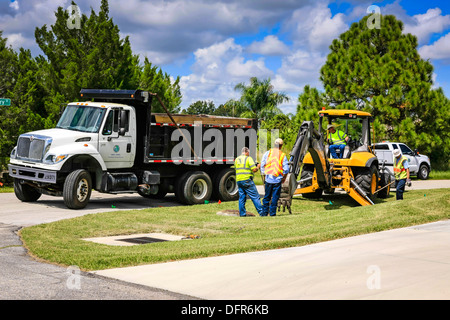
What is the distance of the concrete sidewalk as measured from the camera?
A: 6.75 metres

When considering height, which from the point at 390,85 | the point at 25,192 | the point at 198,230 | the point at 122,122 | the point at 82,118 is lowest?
the point at 198,230

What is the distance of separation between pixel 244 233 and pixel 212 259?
2929 millimetres

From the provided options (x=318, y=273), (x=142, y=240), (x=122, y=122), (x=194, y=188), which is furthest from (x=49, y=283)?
(x=194, y=188)

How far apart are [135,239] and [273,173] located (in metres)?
4.26

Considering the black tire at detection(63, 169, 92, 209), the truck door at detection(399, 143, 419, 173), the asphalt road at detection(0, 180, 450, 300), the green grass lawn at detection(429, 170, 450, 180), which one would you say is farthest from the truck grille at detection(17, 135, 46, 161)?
the green grass lawn at detection(429, 170, 450, 180)

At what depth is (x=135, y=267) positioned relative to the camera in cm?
827

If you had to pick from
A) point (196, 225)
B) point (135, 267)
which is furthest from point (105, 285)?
point (196, 225)

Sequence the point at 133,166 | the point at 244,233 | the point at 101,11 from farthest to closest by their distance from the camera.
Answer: the point at 101,11, the point at 133,166, the point at 244,233

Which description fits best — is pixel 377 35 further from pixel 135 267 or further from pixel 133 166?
pixel 135 267

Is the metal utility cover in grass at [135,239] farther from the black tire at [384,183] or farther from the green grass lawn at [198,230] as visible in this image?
the black tire at [384,183]

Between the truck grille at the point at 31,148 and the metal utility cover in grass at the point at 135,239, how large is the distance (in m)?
5.17

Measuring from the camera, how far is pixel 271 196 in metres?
14.6

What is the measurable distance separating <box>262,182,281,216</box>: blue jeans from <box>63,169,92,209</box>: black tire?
4.73 metres

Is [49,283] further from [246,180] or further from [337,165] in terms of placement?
[337,165]
